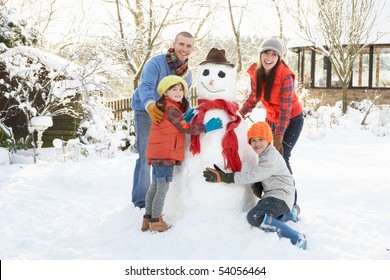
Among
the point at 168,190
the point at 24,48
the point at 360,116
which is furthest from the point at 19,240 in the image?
the point at 360,116

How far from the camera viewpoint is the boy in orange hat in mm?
3248

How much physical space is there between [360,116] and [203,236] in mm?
10930

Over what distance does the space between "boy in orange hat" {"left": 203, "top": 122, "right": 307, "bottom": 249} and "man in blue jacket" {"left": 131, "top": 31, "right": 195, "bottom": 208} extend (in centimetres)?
75

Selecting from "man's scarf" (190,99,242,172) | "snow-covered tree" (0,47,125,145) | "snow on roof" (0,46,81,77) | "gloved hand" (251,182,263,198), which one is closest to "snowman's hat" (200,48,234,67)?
"man's scarf" (190,99,242,172)

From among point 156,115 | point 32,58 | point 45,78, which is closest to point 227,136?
point 156,115

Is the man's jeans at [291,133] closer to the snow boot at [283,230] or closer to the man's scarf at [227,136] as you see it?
the man's scarf at [227,136]

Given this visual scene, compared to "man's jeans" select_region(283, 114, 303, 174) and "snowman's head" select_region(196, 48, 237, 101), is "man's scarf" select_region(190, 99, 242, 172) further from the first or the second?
"man's jeans" select_region(283, 114, 303, 174)

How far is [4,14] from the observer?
32.2 ft

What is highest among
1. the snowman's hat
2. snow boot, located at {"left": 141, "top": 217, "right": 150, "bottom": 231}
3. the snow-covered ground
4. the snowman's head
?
the snowman's hat

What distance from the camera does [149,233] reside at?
11.6ft

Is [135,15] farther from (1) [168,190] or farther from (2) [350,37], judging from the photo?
(1) [168,190]

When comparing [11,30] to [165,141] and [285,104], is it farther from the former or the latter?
[285,104]

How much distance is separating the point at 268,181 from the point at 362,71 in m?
15.7

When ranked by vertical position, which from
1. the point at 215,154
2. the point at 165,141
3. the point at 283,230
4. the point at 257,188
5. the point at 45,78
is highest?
the point at 45,78
